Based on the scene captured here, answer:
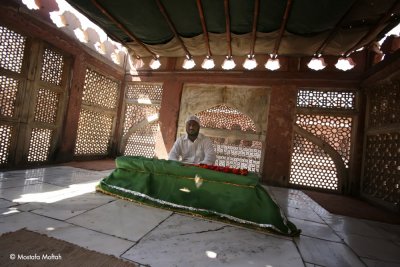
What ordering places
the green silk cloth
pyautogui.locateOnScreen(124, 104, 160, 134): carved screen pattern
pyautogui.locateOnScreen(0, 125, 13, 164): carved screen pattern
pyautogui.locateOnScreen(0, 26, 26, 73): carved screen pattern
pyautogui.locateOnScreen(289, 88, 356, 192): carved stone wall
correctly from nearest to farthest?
the green silk cloth < pyautogui.locateOnScreen(0, 26, 26, 73): carved screen pattern < pyautogui.locateOnScreen(0, 125, 13, 164): carved screen pattern < pyautogui.locateOnScreen(289, 88, 356, 192): carved stone wall < pyautogui.locateOnScreen(124, 104, 160, 134): carved screen pattern

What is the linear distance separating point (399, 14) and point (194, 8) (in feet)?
11.6

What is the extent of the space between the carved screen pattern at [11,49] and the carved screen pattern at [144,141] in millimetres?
3502

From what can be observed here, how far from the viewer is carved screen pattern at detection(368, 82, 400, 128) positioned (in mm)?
4473

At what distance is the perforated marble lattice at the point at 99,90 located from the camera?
20.9ft

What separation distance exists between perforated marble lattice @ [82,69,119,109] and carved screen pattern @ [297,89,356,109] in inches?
224

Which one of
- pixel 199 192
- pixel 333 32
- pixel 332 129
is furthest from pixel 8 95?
pixel 332 129

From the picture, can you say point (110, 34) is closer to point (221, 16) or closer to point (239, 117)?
point (221, 16)

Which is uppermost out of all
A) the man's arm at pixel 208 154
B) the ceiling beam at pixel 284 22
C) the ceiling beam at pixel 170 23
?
the ceiling beam at pixel 284 22

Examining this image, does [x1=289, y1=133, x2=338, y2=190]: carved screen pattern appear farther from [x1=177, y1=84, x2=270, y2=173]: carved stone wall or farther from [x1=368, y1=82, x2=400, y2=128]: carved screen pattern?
[x1=368, y1=82, x2=400, y2=128]: carved screen pattern

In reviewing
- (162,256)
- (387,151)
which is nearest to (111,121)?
(162,256)

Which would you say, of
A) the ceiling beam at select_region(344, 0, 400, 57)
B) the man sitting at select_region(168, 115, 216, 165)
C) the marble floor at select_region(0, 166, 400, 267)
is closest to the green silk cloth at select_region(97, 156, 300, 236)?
the marble floor at select_region(0, 166, 400, 267)

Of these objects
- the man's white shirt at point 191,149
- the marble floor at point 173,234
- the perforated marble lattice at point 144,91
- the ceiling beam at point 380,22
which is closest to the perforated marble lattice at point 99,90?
the perforated marble lattice at point 144,91

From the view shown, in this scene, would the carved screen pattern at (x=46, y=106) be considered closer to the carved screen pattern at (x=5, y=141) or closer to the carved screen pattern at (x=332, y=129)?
the carved screen pattern at (x=5, y=141)

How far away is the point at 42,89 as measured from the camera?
5.03 m
